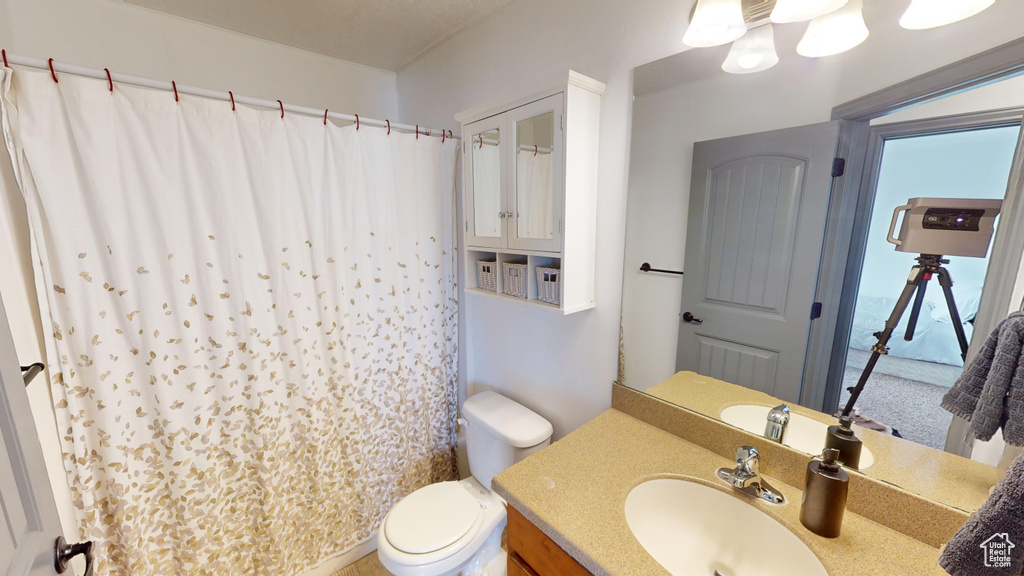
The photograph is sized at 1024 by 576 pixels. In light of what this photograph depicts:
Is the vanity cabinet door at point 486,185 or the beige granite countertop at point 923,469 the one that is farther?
the vanity cabinet door at point 486,185

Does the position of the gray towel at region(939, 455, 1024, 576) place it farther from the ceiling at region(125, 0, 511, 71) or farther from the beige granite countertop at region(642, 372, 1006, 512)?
the ceiling at region(125, 0, 511, 71)

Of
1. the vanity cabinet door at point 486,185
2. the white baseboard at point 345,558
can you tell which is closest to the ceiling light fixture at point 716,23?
the vanity cabinet door at point 486,185

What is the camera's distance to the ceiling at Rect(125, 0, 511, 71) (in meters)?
1.39

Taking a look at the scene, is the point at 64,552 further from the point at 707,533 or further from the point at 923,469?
the point at 923,469

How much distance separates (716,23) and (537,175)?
591 millimetres

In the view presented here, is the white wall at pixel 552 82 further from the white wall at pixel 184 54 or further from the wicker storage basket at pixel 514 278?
the white wall at pixel 184 54

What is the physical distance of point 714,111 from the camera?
0.98m

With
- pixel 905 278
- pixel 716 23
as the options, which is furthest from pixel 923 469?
pixel 716 23

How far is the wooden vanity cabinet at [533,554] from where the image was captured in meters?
0.78

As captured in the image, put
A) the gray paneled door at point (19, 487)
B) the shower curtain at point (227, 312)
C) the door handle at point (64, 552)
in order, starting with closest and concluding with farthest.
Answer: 1. the gray paneled door at point (19, 487)
2. the door handle at point (64, 552)
3. the shower curtain at point (227, 312)

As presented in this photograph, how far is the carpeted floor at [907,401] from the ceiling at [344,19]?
62.9 inches

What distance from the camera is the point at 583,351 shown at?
1353mm

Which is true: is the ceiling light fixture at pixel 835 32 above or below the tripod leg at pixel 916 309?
above

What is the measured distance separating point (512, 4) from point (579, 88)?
1.90 feet
